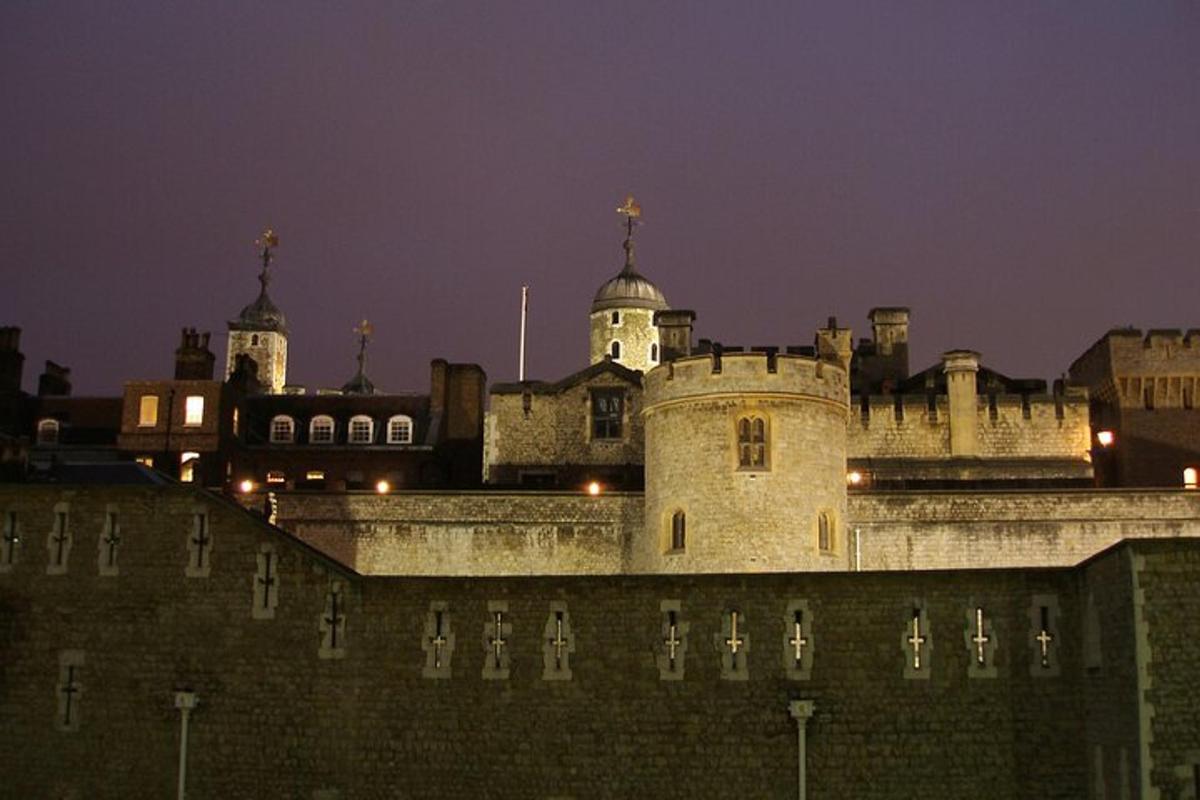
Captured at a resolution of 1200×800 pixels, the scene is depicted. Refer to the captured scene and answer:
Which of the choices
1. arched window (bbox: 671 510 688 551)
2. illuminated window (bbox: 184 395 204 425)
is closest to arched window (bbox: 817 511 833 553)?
arched window (bbox: 671 510 688 551)

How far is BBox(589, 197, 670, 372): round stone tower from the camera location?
250 feet

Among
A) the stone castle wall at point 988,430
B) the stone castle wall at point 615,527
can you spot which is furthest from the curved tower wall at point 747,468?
the stone castle wall at point 988,430

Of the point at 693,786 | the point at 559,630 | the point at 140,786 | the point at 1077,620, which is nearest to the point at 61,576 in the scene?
the point at 140,786

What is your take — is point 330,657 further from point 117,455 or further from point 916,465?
point 117,455

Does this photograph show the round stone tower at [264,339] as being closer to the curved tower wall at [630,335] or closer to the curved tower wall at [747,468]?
the curved tower wall at [630,335]

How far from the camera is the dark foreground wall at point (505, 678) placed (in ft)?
94.7

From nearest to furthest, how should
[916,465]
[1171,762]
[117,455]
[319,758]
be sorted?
[1171,762]
[319,758]
[916,465]
[117,455]

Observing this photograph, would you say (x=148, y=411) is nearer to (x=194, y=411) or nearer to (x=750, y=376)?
(x=194, y=411)

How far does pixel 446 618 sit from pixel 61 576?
806 centimetres

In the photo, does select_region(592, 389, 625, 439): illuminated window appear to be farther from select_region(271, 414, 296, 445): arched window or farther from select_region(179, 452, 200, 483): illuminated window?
select_region(179, 452, 200, 483): illuminated window

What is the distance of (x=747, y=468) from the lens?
40594 mm

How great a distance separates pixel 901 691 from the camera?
29.1 metres

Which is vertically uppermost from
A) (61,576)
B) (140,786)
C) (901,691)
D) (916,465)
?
(916,465)

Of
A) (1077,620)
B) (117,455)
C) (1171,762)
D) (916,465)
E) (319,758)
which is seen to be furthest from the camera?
(117,455)
